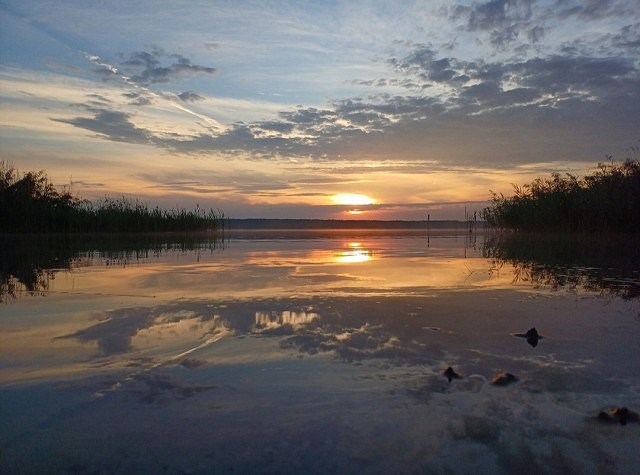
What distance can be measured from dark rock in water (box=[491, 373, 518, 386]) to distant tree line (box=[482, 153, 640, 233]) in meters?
11.6

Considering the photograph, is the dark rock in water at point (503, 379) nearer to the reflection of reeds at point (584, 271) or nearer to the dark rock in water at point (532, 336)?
the dark rock in water at point (532, 336)

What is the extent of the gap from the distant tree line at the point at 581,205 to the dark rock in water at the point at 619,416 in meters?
11.8

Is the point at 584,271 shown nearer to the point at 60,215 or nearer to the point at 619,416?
the point at 619,416

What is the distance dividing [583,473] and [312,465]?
0.70m

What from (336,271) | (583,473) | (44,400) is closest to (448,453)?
(583,473)

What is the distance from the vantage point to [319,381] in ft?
6.64

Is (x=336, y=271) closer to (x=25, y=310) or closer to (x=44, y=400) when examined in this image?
(x=25, y=310)

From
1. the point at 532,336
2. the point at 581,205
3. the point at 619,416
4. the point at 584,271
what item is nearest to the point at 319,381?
the point at 619,416

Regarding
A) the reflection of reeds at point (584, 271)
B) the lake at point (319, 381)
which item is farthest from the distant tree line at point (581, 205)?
the lake at point (319, 381)

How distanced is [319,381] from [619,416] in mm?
1021

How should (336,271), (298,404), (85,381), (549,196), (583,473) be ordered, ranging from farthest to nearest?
(549,196), (336,271), (85,381), (298,404), (583,473)

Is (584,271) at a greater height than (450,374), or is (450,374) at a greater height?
(584,271)

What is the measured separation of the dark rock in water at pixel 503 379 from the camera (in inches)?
78.3

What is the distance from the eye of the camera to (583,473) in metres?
1.35
